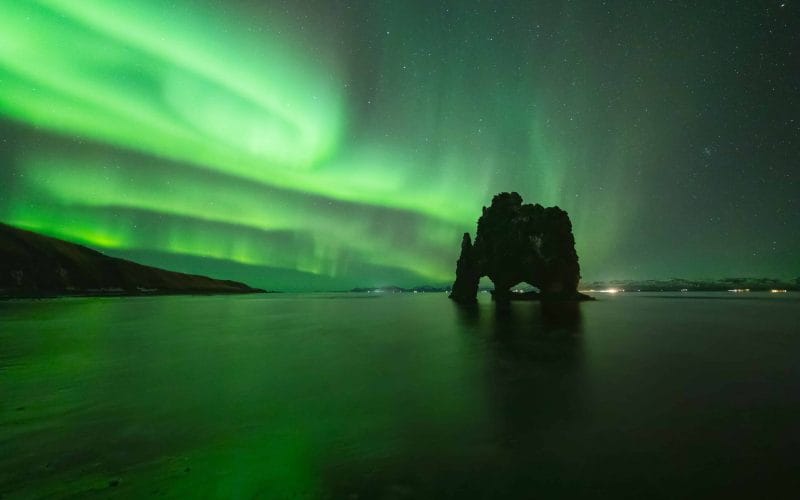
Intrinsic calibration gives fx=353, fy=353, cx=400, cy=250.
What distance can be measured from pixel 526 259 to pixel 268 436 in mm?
120237

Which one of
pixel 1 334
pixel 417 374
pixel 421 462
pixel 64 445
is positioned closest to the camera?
pixel 421 462

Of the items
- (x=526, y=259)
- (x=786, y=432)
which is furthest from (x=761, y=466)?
(x=526, y=259)

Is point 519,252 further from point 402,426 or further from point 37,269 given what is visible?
point 37,269

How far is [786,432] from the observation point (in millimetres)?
9727

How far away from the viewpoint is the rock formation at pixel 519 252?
388ft

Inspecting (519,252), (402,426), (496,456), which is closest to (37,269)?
(519,252)

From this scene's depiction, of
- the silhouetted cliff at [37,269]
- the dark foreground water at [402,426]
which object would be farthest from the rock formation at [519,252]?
the silhouetted cliff at [37,269]

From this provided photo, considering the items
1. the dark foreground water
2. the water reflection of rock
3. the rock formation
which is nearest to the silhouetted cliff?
the rock formation

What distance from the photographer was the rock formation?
118250 mm

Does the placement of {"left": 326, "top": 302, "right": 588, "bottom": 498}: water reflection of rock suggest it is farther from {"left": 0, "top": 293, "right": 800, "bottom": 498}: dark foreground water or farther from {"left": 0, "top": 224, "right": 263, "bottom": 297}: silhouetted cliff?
{"left": 0, "top": 224, "right": 263, "bottom": 297}: silhouetted cliff

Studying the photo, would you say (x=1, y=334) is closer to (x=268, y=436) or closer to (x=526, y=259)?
(x=268, y=436)

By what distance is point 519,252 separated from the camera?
12238cm

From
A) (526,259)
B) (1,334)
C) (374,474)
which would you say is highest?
(526,259)

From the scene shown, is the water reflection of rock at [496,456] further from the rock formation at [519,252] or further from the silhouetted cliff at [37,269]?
the silhouetted cliff at [37,269]
